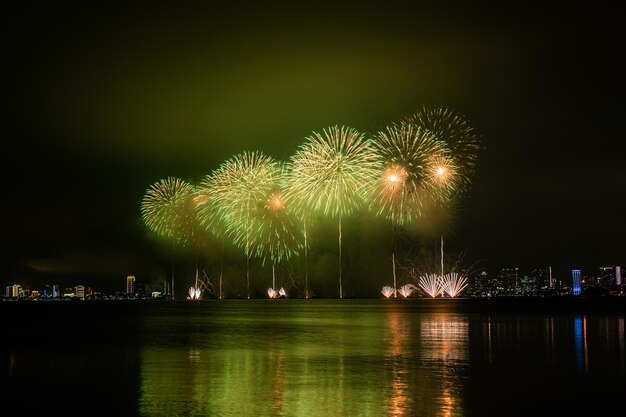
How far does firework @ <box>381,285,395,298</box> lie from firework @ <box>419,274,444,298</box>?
1038cm

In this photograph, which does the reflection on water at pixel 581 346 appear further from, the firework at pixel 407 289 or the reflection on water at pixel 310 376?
the firework at pixel 407 289

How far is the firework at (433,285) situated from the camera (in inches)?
4647

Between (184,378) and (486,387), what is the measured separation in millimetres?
8870

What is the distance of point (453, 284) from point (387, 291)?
47.5ft

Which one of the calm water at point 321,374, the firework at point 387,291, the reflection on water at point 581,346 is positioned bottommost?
the reflection on water at point 581,346

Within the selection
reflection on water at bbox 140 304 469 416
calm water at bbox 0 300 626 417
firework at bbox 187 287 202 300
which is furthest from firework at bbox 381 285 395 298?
reflection on water at bbox 140 304 469 416

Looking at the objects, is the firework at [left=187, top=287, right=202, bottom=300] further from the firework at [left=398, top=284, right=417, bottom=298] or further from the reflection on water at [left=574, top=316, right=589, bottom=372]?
the reflection on water at [left=574, top=316, right=589, bottom=372]

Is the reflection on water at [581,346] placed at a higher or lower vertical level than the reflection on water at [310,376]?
lower

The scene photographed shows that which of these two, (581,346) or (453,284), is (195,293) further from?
(581,346)

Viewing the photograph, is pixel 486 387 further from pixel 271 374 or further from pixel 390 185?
pixel 390 185

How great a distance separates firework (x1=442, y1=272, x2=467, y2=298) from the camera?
395 ft

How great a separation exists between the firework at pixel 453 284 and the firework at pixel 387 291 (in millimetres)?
10346

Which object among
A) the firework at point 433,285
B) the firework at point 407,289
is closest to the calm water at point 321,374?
the firework at point 433,285

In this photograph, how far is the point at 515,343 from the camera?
3494 centimetres
